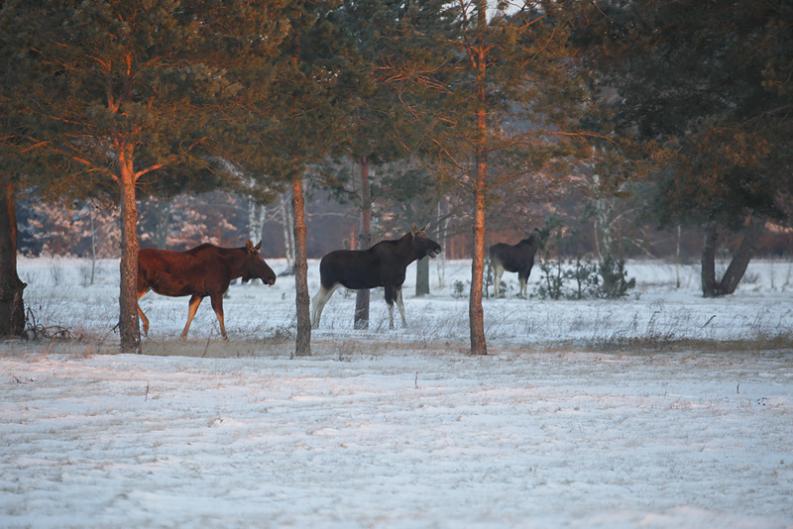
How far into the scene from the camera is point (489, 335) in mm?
22172

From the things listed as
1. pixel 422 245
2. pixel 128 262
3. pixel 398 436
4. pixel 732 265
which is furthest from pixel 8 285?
pixel 732 265

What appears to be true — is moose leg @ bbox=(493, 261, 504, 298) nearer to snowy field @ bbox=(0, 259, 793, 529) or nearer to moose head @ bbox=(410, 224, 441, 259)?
moose head @ bbox=(410, 224, 441, 259)

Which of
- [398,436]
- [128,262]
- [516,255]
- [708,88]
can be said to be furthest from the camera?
[516,255]

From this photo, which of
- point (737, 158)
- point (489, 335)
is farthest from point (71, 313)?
point (737, 158)

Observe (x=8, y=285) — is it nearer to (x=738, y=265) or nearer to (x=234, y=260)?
(x=234, y=260)

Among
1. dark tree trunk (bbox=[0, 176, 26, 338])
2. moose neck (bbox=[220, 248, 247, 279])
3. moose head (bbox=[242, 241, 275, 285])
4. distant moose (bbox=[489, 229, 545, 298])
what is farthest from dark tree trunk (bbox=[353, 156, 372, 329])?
distant moose (bbox=[489, 229, 545, 298])

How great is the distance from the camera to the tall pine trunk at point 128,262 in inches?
647

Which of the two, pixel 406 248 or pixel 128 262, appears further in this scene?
pixel 406 248

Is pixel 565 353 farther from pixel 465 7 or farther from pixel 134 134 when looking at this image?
pixel 134 134

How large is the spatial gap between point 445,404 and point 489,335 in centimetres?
1123

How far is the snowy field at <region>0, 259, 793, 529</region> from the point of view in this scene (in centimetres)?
633

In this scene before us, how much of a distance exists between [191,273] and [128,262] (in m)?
4.52

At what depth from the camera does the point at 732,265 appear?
3444 centimetres

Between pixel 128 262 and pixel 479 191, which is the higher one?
pixel 479 191
